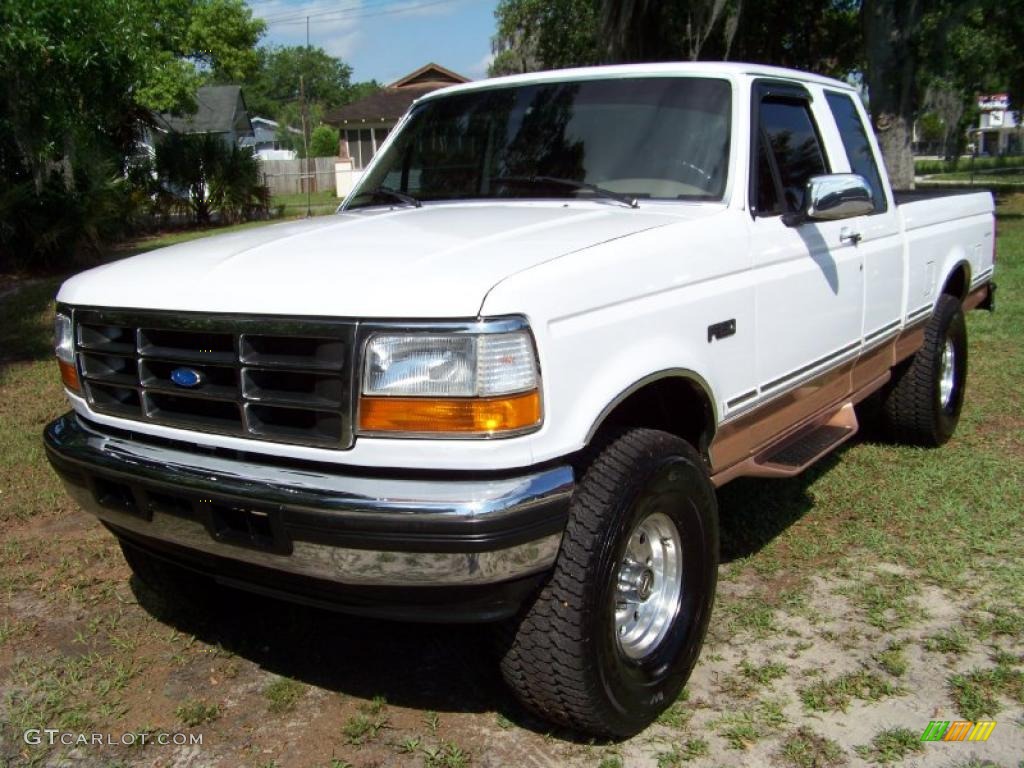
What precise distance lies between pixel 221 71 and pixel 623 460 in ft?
168

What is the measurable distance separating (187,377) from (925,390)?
13.6 feet

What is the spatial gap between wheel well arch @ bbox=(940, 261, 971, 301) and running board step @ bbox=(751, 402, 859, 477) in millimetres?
1695

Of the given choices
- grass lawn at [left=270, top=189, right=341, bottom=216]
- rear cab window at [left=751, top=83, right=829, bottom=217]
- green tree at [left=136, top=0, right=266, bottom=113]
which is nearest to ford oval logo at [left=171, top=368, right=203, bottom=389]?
rear cab window at [left=751, top=83, right=829, bottom=217]

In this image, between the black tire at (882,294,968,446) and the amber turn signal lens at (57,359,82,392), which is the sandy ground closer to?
the amber turn signal lens at (57,359,82,392)

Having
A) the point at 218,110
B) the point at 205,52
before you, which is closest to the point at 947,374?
the point at 205,52

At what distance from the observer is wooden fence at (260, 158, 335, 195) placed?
134ft

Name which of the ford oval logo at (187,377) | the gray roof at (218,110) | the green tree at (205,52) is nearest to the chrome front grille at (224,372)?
the ford oval logo at (187,377)

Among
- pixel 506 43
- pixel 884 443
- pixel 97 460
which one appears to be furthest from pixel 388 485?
pixel 506 43

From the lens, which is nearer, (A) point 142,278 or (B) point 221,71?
(A) point 142,278

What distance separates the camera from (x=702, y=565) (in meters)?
3.07

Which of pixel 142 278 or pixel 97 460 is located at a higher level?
pixel 142 278

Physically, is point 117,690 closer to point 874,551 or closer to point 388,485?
point 388,485

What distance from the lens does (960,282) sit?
5.75 meters

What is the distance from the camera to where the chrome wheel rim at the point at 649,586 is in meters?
2.90
